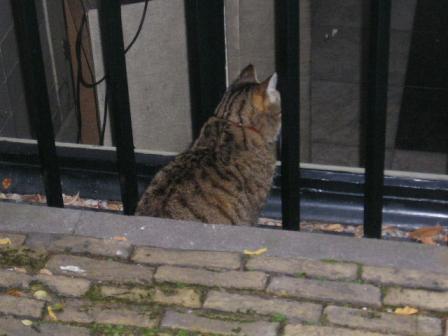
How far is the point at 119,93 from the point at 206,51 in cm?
46

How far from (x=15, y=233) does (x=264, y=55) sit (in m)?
2.85

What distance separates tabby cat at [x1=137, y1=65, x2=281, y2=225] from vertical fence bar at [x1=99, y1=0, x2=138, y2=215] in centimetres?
18

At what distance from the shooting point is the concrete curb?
3.90 m

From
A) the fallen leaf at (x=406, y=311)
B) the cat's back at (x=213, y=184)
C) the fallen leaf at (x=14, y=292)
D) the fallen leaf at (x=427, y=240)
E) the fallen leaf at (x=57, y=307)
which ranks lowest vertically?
the fallen leaf at (x=427, y=240)

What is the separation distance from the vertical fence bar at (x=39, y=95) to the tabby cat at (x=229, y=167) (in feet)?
1.83

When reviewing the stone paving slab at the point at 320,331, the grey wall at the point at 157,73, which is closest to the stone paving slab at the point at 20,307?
the stone paving slab at the point at 320,331

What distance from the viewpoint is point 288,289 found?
3789 millimetres

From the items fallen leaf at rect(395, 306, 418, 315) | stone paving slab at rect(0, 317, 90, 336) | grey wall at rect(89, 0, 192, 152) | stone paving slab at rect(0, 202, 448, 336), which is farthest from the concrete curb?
grey wall at rect(89, 0, 192, 152)

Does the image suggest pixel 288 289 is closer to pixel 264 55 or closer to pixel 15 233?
pixel 15 233

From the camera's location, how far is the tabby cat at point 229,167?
14.2 feet

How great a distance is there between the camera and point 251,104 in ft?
15.7

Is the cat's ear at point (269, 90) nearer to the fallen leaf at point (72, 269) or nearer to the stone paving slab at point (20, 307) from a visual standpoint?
the fallen leaf at point (72, 269)

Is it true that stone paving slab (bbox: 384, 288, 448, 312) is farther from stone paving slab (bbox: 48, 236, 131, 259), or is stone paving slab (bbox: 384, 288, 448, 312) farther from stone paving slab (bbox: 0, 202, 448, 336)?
stone paving slab (bbox: 48, 236, 131, 259)

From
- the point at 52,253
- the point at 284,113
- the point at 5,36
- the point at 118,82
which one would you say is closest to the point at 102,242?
the point at 52,253
